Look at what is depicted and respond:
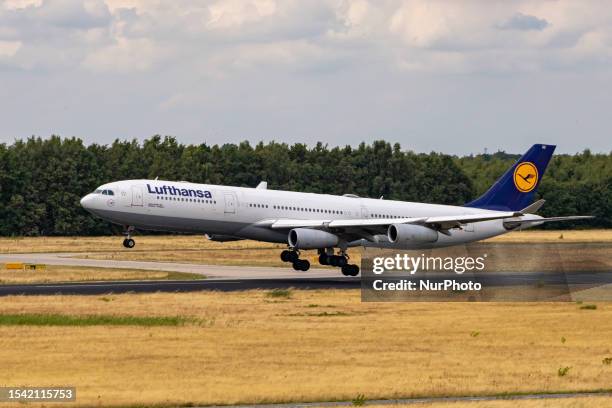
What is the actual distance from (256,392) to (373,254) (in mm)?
23012

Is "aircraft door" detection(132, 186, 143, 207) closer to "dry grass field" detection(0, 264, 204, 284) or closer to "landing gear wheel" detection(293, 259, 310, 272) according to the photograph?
"dry grass field" detection(0, 264, 204, 284)

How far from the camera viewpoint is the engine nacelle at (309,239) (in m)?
56.8

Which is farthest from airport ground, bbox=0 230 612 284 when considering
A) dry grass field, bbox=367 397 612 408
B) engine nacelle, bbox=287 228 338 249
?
dry grass field, bbox=367 397 612 408

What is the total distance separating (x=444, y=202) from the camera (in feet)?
470

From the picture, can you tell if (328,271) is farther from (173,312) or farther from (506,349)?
(506,349)

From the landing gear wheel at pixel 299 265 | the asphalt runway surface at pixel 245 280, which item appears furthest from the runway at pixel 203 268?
Result: the landing gear wheel at pixel 299 265

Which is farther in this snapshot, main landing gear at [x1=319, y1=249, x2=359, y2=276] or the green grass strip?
main landing gear at [x1=319, y1=249, x2=359, y2=276]

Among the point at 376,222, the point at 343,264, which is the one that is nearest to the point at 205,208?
the point at 343,264

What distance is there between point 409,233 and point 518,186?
13980mm

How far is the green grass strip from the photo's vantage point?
116 ft

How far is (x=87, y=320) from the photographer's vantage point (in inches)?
1425

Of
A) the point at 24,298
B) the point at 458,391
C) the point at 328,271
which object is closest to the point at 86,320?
the point at 24,298

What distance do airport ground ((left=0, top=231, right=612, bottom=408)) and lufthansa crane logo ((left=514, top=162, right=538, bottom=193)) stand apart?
2484 centimetres

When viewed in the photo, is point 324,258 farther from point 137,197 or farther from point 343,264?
point 137,197
